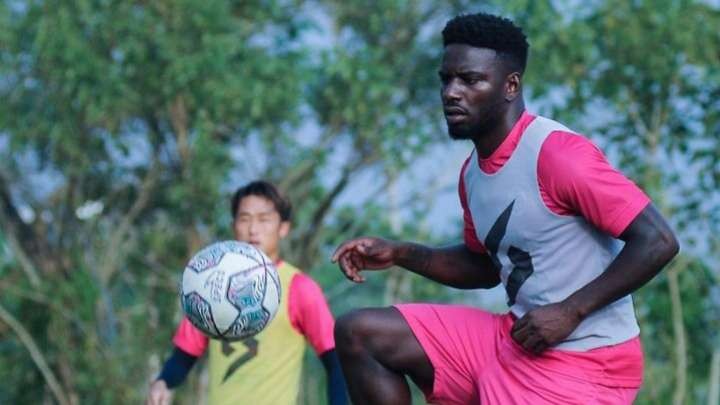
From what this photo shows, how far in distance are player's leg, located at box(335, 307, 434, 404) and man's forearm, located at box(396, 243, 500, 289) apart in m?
0.40

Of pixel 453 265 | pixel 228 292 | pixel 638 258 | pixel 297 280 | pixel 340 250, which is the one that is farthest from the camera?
pixel 297 280

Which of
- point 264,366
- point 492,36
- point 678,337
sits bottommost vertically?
point 678,337

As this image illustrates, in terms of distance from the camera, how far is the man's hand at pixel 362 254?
16.3 ft

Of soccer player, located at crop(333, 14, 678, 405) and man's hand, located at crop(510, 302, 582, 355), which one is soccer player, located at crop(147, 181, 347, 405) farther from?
man's hand, located at crop(510, 302, 582, 355)

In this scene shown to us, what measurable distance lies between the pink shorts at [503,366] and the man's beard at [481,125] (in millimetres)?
627

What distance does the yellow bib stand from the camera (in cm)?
634

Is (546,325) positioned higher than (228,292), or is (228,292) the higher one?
(228,292)

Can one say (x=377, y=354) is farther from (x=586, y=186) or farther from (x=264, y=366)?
(x=264, y=366)

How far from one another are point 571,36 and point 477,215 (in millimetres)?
7048

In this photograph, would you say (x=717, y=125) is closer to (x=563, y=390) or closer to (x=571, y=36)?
(x=571, y=36)

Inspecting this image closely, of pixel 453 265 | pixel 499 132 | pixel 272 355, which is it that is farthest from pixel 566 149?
pixel 272 355

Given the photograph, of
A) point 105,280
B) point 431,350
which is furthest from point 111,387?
point 431,350

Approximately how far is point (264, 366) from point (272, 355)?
62 mm

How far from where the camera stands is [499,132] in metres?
4.64
